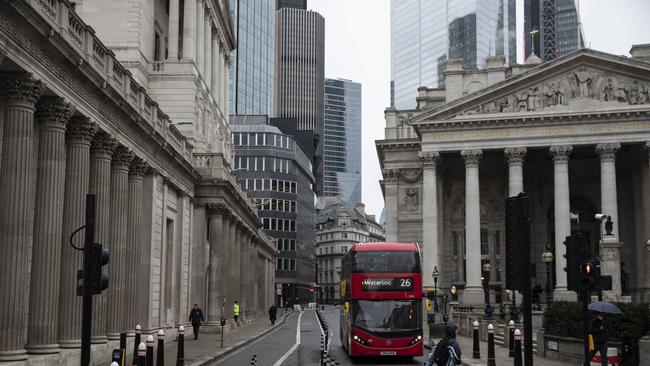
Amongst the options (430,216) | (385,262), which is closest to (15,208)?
(385,262)

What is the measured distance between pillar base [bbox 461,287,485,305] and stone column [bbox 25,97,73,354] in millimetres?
45981

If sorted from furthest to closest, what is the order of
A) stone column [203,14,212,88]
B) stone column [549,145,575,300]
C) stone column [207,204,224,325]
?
stone column [549,145,575,300] < stone column [203,14,212,88] < stone column [207,204,224,325]

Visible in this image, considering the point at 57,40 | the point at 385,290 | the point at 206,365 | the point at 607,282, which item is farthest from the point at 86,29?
the point at 607,282

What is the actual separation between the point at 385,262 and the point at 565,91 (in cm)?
4128

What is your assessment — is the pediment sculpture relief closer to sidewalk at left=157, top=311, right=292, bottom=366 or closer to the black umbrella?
sidewalk at left=157, top=311, right=292, bottom=366

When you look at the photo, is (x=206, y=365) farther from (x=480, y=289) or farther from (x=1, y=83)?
(x=480, y=289)

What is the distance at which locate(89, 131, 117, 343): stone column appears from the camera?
85.1 feet

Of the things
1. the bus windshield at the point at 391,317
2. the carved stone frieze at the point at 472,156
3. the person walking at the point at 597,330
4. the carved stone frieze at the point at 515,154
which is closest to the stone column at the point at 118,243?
the bus windshield at the point at 391,317

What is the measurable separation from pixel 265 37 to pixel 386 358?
15773 cm

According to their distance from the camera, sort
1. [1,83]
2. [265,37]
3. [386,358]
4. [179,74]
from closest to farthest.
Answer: [1,83] → [386,358] → [179,74] → [265,37]

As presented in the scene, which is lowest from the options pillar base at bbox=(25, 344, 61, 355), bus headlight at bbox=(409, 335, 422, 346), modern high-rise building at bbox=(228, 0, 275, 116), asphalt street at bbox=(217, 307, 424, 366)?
asphalt street at bbox=(217, 307, 424, 366)

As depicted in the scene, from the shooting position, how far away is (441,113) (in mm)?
66250

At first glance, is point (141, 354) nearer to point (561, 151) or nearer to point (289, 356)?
point (289, 356)

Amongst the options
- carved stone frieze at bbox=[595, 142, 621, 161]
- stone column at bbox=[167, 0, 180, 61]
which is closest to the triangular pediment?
carved stone frieze at bbox=[595, 142, 621, 161]
